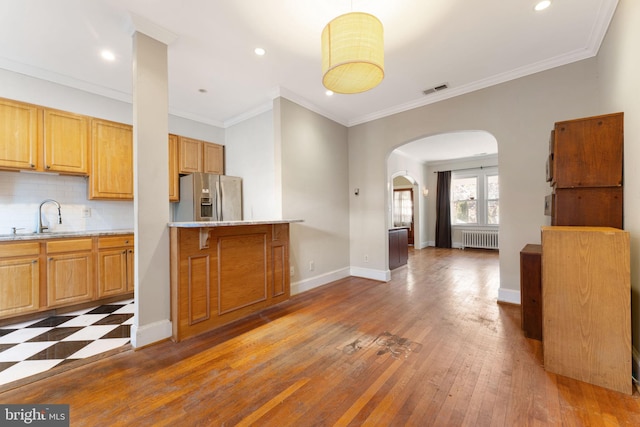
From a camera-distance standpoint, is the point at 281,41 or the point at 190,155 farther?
the point at 190,155

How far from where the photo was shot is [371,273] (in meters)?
4.43

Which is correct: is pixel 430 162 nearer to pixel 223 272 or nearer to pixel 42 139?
pixel 223 272

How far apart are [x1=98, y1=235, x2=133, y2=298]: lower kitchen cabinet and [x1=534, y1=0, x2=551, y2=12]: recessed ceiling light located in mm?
5088

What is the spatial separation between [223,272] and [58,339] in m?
1.60

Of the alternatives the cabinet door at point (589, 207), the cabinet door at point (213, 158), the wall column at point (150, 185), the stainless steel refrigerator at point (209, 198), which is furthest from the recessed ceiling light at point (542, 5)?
the cabinet door at point (213, 158)

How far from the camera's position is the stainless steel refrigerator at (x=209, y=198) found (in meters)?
3.94

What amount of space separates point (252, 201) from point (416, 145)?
449 centimetres

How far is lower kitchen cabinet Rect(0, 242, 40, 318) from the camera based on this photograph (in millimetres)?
2543

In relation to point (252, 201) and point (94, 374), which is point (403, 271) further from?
point (94, 374)

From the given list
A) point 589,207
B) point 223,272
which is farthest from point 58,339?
point 589,207

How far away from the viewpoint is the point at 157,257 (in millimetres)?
2293

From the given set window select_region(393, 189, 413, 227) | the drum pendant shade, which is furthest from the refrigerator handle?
window select_region(393, 189, 413, 227)

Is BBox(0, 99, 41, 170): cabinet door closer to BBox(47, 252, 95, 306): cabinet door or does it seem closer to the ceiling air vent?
BBox(47, 252, 95, 306): cabinet door

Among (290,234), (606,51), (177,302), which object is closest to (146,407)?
(177,302)
